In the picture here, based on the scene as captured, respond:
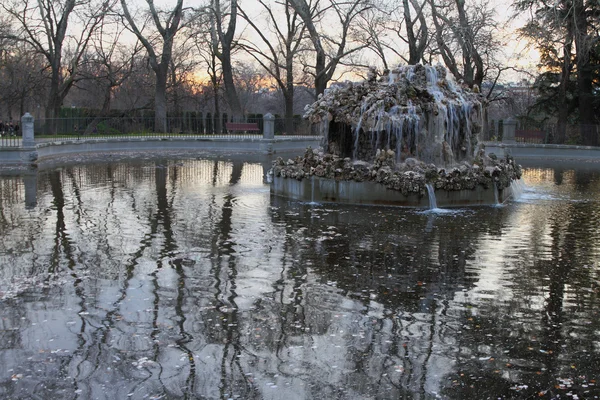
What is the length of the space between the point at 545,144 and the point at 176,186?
25637 mm

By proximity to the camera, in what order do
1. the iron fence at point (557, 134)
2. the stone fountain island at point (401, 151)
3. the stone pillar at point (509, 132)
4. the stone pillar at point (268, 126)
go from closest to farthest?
the stone fountain island at point (401, 151) → the stone pillar at point (268, 126) → the iron fence at point (557, 134) → the stone pillar at point (509, 132)

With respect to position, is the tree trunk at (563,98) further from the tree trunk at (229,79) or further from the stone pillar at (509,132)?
the tree trunk at (229,79)

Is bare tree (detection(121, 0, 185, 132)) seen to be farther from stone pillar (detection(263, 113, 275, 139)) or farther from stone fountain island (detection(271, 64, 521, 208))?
stone fountain island (detection(271, 64, 521, 208))

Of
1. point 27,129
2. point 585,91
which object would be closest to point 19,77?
point 27,129

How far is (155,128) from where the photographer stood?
147ft

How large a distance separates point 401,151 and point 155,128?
93.3 ft

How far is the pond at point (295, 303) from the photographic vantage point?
665cm

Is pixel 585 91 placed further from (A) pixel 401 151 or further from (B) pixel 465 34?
(A) pixel 401 151

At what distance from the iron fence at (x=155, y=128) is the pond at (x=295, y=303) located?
23380 mm

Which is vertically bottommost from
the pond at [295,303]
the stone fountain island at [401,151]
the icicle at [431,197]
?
the pond at [295,303]

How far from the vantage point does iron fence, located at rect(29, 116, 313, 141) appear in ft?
128

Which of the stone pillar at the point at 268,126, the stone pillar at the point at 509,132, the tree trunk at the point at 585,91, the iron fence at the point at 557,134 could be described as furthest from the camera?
the stone pillar at the point at 509,132

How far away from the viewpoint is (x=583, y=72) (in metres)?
41.3

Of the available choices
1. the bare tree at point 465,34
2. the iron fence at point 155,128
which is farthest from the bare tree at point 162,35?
the bare tree at point 465,34
